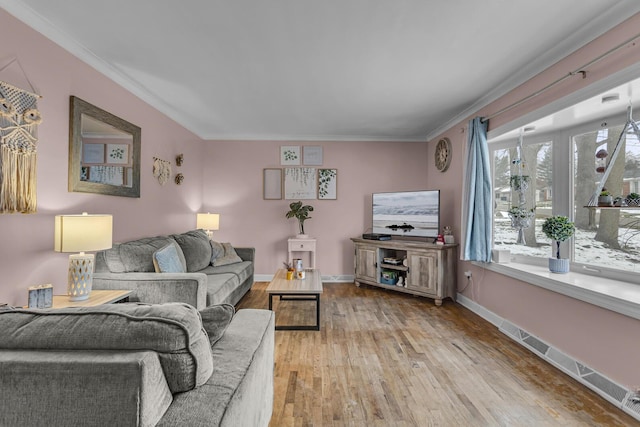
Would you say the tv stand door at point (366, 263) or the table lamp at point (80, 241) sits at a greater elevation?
the table lamp at point (80, 241)

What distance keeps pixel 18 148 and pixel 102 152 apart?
2.79 ft

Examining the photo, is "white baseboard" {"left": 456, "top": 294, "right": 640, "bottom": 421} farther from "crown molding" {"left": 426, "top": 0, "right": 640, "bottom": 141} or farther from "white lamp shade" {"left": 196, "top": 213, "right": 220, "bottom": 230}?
"white lamp shade" {"left": 196, "top": 213, "right": 220, "bottom": 230}

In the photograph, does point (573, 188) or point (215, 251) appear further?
point (215, 251)

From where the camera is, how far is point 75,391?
0.86m

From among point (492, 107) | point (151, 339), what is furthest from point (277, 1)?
point (492, 107)

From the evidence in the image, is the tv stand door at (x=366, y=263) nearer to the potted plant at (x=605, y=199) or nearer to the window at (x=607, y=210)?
the window at (x=607, y=210)

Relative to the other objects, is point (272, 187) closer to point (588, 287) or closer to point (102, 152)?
point (102, 152)

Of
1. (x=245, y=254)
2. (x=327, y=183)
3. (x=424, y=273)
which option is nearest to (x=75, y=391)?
(x=245, y=254)

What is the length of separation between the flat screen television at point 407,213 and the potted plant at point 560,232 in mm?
1672

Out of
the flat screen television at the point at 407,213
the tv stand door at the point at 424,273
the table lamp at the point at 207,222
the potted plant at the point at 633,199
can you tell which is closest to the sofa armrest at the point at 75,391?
the potted plant at the point at 633,199

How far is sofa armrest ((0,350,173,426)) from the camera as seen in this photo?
2.80 feet

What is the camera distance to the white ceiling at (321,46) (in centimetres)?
203

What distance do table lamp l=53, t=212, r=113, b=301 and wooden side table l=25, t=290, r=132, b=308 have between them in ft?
0.17

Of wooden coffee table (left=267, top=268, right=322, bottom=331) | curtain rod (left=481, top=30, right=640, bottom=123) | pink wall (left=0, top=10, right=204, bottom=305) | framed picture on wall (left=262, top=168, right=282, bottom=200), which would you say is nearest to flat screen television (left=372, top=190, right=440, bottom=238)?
curtain rod (left=481, top=30, right=640, bottom=123)
